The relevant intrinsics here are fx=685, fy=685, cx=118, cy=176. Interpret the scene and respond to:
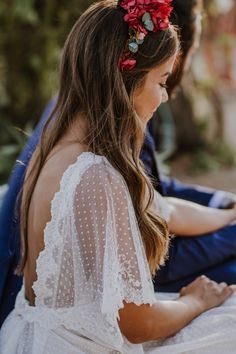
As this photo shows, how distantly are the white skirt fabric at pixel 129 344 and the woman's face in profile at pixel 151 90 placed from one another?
2.15 feet

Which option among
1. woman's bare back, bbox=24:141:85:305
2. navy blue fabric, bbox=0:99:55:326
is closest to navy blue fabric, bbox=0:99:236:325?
navy blue fabric, bbox=0:99:55:326

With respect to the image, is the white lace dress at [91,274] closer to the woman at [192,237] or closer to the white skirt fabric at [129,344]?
the white skirt fabric at [129,344]

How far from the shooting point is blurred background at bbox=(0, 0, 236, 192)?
5.11m

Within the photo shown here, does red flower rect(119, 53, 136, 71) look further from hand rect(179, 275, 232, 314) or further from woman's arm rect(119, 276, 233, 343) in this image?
hand rect(179, 275, 232, 314)

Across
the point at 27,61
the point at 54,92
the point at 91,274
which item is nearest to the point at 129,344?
the point at 91,274

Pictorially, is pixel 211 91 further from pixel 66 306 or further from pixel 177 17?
pixel 66 306

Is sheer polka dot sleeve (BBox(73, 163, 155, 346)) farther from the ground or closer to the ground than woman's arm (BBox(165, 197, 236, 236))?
farther from the ground

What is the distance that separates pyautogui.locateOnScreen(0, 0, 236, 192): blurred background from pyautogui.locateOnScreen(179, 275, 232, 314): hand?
7.88 ft

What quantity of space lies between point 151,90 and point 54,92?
2501mm

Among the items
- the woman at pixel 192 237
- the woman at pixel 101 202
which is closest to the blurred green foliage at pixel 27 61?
the woman at pixel 192 237

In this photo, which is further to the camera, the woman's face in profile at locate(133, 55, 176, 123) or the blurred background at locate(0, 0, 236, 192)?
the blurred background at locate(0, 0, 236, 192)

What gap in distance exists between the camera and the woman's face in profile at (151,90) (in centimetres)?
192

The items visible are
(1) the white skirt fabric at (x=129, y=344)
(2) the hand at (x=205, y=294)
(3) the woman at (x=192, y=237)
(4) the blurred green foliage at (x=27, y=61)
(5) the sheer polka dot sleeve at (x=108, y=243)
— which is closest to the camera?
(5) the sheer polka dot sleeve at (x=108, y=243)

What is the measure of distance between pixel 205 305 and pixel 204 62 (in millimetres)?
6575
